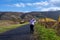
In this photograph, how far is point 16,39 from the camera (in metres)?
21.6

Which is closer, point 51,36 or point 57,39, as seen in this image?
point 57,39

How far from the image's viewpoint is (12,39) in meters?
21.7

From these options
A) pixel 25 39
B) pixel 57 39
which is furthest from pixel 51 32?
pixel 25 39

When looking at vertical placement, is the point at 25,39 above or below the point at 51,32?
below

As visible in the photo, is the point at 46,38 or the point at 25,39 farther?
the point at 25,39

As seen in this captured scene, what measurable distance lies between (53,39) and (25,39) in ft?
27.1

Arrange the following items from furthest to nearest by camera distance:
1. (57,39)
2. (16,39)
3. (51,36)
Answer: (16,39), (51,36), (57,39)

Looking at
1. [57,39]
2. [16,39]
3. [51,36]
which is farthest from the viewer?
A: [16,39]

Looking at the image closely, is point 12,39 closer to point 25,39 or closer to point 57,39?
point 25,39

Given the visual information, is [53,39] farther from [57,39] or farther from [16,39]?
[16,39]

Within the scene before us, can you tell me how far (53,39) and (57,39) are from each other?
546 millimetres

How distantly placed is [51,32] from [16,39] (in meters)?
7.36

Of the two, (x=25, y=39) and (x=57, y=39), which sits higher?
(x=57, y=39)

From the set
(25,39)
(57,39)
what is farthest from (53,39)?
(25,39)
